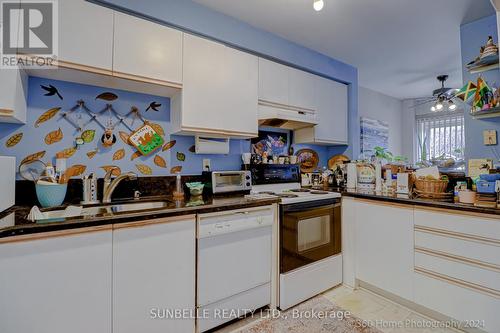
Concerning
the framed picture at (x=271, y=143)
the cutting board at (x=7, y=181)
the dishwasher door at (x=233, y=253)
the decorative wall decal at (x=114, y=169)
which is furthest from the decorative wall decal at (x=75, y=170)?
the framed picture at (x=271, y=143)

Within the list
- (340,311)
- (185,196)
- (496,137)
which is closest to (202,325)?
(185,196)

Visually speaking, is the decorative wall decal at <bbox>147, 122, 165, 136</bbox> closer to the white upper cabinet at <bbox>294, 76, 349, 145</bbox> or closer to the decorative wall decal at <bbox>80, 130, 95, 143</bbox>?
the decorative wall decal at <bbox>80, 130, 95, 143</bbox>

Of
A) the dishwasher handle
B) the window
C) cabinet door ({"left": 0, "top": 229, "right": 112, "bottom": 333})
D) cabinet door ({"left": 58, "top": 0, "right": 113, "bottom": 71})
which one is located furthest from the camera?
the window

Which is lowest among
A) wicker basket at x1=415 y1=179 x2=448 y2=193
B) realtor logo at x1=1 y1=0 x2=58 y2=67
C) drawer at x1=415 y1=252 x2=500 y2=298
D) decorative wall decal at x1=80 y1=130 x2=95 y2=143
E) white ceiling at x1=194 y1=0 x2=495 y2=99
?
drawer at x1=415 y1=252 x2=500 y2=298

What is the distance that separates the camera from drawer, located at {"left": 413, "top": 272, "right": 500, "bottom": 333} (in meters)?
1.49

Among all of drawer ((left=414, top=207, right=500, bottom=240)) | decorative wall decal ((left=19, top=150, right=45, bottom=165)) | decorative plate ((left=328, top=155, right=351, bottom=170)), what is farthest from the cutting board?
decorative plate ((left=328, top=155, right=351, bottom=170))

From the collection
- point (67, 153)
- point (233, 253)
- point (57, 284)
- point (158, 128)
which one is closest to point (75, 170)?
point (67, 153)

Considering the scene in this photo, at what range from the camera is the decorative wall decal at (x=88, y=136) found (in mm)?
1749

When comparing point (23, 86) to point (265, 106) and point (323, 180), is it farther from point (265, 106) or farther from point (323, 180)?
point (323, 180)

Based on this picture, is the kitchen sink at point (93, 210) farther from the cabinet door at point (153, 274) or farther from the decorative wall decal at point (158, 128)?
the decorative wall decal at point (158, 128)

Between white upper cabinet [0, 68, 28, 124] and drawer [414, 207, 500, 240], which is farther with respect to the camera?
drawer [414, 207, 500, 240]

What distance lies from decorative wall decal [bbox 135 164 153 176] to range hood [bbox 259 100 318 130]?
114 cm

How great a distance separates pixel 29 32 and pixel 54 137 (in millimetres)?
653

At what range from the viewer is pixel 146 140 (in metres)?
1.97
